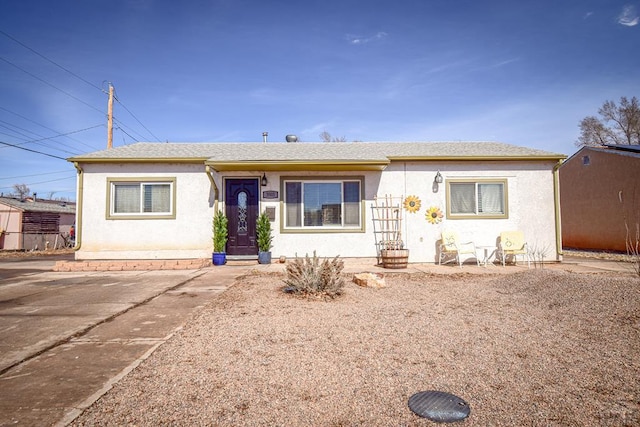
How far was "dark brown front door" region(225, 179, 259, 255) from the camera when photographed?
9.93 metres

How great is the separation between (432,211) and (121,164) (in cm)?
913

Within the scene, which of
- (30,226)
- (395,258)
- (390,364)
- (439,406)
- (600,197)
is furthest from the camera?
(30,226)

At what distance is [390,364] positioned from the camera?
2.82 metres

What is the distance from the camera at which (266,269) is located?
8414 millimetres

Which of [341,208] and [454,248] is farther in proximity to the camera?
[341,208]

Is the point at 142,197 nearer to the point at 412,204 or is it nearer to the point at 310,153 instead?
the point at 310,153

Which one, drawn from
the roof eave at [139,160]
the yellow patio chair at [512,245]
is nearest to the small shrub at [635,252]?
the yellow patio chair at [512,245]

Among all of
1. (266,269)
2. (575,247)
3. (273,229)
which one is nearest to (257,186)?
(273,229)

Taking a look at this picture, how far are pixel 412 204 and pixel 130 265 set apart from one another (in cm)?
793

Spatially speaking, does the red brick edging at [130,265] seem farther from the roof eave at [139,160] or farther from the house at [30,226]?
the house at [30,226]

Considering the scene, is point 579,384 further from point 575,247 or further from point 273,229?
point 575,247

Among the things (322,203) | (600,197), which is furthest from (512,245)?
(600,197)

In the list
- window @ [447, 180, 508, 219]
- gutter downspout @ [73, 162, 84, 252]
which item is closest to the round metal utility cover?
window @ [447, 180, 508, 219]

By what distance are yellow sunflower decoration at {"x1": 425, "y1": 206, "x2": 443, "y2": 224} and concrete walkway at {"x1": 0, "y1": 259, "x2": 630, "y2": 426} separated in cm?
204
